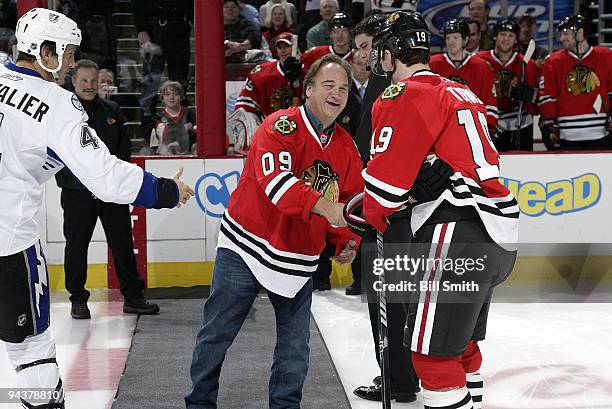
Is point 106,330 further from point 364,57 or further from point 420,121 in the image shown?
point 420,121

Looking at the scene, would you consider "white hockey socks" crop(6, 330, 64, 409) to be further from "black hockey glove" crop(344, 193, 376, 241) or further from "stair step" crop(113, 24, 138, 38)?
"stair step" crop(113, 24, 138, 38)

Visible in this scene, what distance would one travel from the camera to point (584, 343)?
4801mm

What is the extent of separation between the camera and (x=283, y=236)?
3273 mm

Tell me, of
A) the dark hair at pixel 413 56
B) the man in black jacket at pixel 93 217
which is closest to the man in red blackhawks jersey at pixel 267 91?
the man in black jacket at pixel 93 217

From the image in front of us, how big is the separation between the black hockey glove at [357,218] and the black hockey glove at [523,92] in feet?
13.2

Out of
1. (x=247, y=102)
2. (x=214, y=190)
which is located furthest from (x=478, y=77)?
(x=214, y=190)

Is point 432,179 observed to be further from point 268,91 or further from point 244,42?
point 244,42

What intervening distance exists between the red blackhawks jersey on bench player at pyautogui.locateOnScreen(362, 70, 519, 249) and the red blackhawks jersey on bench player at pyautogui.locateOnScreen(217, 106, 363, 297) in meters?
0.49

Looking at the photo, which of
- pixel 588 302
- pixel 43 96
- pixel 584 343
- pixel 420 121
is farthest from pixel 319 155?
pixel 588 302

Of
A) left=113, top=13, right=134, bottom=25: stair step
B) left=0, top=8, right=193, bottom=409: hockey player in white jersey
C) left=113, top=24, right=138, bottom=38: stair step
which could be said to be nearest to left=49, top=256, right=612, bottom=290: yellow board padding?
left=113, top=24, right=138, bottom=38: stair step

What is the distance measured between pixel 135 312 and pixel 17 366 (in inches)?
100

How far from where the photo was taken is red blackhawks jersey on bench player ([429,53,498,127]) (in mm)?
6527

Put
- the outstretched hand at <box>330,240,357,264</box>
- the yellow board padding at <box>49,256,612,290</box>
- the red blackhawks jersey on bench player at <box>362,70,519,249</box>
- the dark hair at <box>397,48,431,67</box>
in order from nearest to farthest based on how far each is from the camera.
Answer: the red blackhawks jersey on bench player at <box>362,70,519,249</box>
the dark hair at <box>397,48,431,67</box>
the outstretched hand at <box>330,240,357,264</box>
the yellow board padding at <box>49,256,612,290</box>

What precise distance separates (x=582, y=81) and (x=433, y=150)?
14.4 ft
